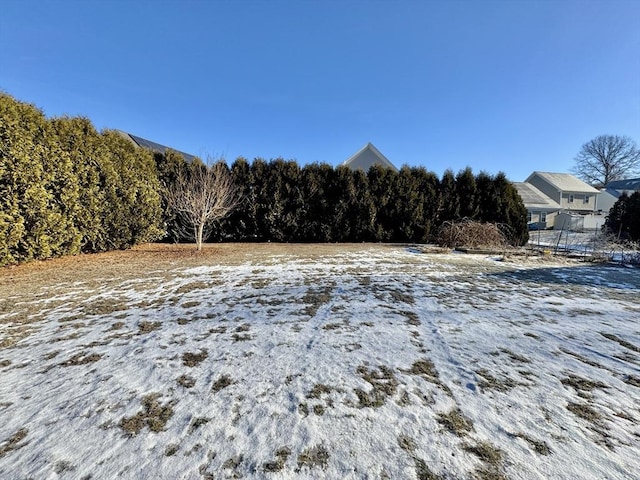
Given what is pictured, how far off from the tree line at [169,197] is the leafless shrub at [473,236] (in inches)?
80.1

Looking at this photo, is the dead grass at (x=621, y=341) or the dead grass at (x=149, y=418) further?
the dead grass at (x=621, y=341)

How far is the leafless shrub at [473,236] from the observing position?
34.7 feet

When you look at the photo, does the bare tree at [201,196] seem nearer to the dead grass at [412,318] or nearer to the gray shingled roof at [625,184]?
the dead grass at [412,318]

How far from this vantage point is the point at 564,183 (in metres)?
34.1

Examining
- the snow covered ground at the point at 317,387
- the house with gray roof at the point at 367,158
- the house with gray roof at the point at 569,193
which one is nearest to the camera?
the snow covered ground at the point at 317,387

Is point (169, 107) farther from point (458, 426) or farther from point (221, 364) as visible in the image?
point (458, 426)

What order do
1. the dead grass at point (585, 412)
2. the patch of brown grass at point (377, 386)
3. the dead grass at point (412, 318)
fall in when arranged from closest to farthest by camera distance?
1. the dead grass at point (585, 412)
2. the patch of brown grass at point (377, 386)
3. the dead grass at point (412, 318)

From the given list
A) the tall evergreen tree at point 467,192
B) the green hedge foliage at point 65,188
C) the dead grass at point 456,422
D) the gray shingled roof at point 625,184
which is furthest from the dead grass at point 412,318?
the gray shingled roof at point 625,184

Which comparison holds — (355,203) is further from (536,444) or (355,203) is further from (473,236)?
(536,444)

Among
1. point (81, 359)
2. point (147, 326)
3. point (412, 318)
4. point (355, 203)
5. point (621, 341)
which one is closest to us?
point (81, 359)

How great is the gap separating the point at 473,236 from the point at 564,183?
34.1 meters

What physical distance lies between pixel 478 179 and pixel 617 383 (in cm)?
1290

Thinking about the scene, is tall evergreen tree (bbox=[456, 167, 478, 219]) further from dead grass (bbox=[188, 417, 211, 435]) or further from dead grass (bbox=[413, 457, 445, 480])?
dead grass (bbox=[188, 417, 211, 435])

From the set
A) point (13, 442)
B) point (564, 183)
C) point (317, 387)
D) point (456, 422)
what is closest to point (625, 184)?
point (564, 183)
